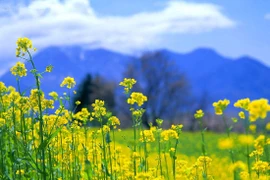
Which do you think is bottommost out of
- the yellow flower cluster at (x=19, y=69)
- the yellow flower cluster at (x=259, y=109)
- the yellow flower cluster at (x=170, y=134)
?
the yellow flower cluster at (x=259, y=109)

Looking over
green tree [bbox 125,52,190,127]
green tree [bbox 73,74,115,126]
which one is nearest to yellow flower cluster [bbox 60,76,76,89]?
green tree [bbox 73,74,115,126]

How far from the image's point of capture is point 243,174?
4832 millimetres

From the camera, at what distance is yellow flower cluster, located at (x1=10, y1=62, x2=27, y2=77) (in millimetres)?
4754

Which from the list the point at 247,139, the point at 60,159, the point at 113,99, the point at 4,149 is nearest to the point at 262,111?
the point at 247,139

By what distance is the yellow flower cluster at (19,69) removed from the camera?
15.6 ft

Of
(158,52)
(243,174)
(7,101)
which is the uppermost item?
(158,52)

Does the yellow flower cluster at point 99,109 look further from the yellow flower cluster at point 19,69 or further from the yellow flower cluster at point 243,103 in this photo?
the yellow flower cluster at point 243,103

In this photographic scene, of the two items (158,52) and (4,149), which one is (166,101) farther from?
(4,149)

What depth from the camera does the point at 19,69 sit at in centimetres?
480

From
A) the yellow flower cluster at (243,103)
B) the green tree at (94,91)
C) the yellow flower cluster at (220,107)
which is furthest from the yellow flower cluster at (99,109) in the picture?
the green tree at (94,91)

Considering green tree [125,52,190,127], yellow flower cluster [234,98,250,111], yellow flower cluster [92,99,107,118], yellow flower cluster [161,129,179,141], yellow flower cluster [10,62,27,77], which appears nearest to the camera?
yellow flower cluster [234,98,250,111]

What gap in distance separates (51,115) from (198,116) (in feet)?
4.85

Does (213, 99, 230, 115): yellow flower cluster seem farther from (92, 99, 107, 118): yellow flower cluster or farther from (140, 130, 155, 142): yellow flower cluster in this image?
(92, 99, 107, 118): yellow flower cluster

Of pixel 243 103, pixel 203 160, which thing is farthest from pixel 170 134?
pixel 243 103
